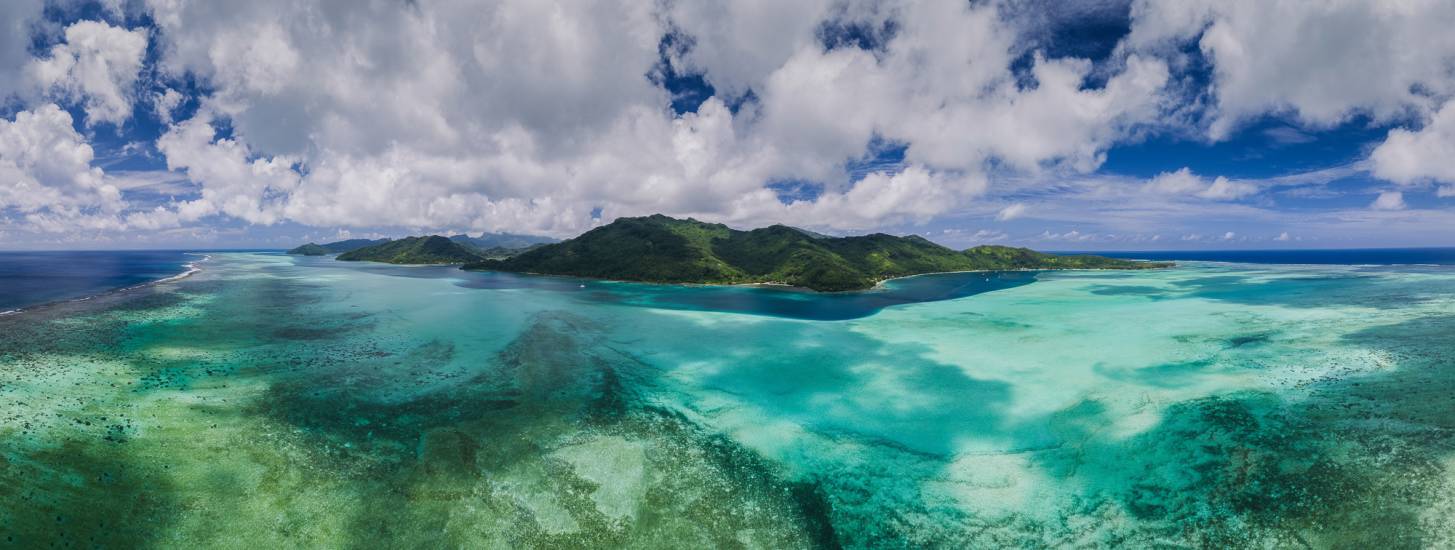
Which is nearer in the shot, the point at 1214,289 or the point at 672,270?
the point at 1214,289

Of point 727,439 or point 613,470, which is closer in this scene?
point 613,470

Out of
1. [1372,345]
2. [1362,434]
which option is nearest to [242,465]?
[1362,434]

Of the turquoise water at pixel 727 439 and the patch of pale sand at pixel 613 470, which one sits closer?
the turquoise water at pixel 727 439

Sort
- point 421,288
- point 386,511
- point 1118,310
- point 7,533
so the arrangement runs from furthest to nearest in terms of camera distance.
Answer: point 421,288
point 1118,310
point 386,511
point 7,533

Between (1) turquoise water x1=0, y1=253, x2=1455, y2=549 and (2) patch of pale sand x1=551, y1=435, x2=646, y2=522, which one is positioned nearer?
(1) turquoise water x1=0, y1=253, x2=1455, y2=549

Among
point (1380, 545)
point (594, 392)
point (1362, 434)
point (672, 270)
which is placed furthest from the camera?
point (672, 270)

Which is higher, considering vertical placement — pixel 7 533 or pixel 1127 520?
pixel 7 533

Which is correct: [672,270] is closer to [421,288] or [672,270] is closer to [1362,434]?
[421,288]

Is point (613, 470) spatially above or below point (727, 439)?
below
